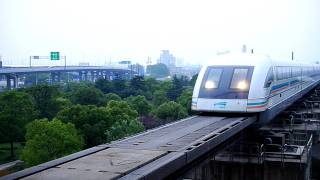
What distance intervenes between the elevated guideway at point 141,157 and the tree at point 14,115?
29.3 m

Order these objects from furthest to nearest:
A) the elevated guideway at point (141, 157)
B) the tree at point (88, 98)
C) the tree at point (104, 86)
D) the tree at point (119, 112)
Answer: the tree at point (104, 86) → the tree at point (88, 98) → the tree at point (119, 112) → the elevated guideway at point (141, 157)

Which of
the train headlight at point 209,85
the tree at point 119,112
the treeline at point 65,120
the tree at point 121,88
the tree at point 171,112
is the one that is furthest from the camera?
the tree at point 121,88

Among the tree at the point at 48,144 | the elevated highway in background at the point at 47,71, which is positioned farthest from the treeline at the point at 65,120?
the elevated highway in background at the point at 47,71

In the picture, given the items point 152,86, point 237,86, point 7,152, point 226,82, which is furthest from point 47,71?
point 237,86

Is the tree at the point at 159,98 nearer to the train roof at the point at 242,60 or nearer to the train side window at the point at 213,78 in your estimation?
the train roof at the point at 242,60

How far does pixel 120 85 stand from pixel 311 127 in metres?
53.1

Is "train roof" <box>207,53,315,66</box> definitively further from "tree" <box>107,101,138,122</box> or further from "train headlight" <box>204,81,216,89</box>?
"tree" <box>107,101,138,122</box>

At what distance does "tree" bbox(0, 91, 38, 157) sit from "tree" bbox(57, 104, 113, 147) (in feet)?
14.2

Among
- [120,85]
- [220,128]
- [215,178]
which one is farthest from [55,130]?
[120,85]

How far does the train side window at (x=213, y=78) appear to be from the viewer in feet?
55.5

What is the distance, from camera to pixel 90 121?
38.8 metres

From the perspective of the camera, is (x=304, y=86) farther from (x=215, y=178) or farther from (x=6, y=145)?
(x=6, y=145)

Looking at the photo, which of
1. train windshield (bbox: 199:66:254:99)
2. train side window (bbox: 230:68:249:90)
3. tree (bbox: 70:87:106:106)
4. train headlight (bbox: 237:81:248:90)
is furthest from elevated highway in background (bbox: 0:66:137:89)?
train headlight (bbox: 237:81:248:90)

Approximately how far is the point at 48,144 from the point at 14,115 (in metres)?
12.8
